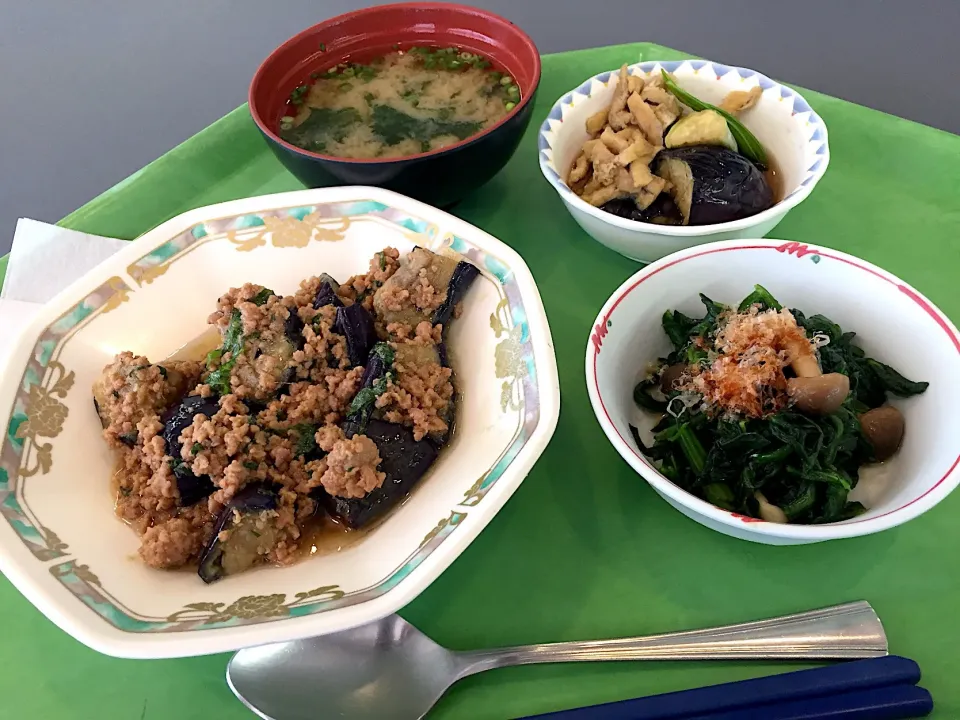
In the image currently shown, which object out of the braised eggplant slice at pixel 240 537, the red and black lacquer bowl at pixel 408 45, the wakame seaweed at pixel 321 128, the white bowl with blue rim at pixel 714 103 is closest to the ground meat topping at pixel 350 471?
the braised eggplant slice at pixel 240 537

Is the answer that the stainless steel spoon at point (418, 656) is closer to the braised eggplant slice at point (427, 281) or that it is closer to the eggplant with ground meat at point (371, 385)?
the eggplant with ground meat at point (371, 385)

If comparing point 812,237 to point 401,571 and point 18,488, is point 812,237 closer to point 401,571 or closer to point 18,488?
point 401,571

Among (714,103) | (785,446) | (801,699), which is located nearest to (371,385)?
(785,446)

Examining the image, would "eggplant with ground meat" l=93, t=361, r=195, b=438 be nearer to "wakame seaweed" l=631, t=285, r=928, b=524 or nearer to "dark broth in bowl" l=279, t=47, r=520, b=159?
"dark broth in bowl" l=279, t=47, r=520, b=159

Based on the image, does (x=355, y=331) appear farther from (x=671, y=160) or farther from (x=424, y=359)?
(x=671, y=160)

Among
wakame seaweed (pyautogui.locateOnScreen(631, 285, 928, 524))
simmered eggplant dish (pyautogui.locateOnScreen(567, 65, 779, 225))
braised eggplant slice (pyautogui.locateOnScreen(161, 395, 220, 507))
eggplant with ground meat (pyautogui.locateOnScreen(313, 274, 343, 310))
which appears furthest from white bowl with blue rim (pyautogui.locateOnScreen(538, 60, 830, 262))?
braised eggplant slice (pyautogui.locateOnScreen(161, 395, 220, 507))

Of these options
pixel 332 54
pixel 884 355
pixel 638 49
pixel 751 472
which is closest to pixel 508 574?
pixel 751 472
